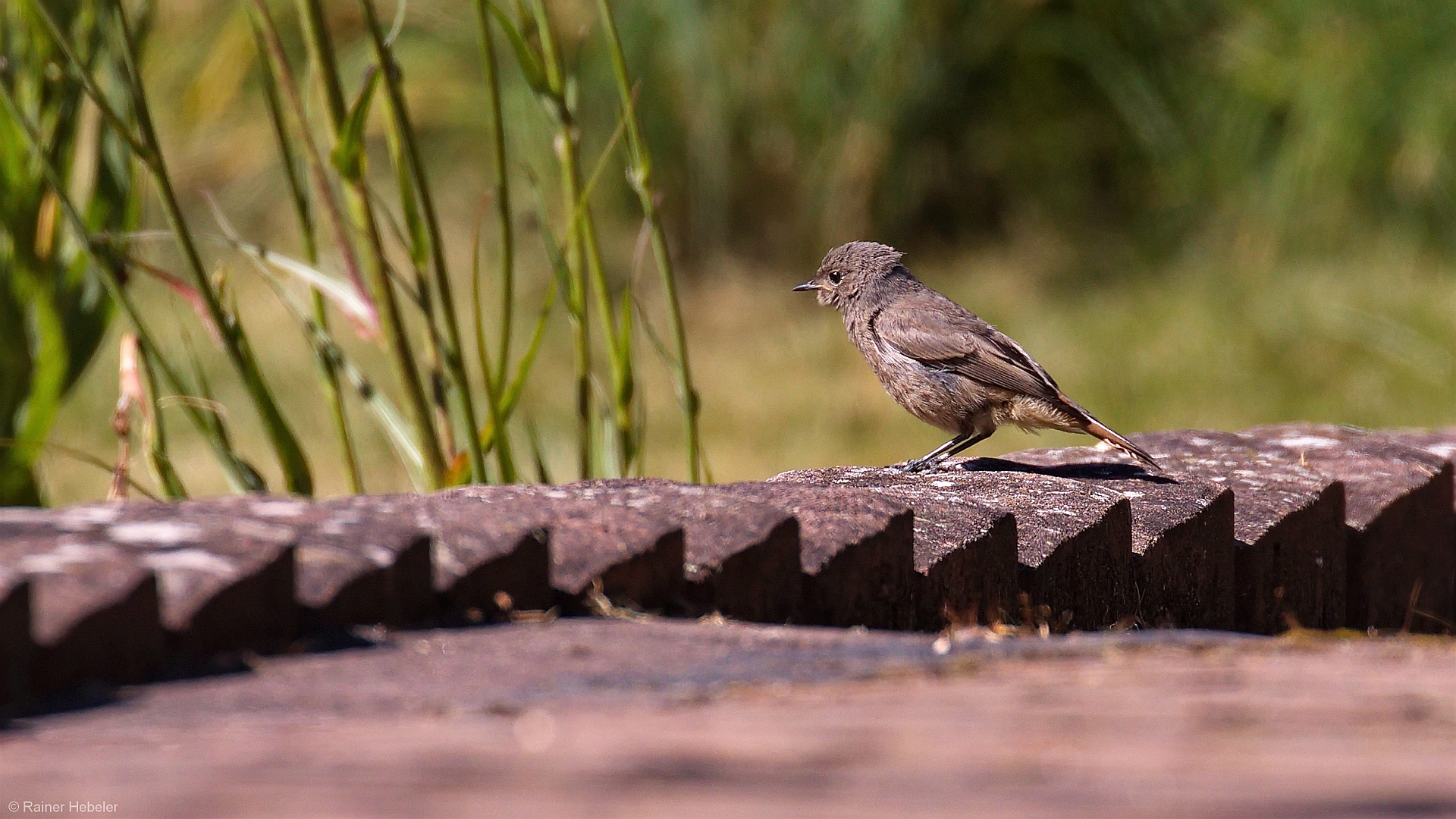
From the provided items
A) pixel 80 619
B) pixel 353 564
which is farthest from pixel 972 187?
pixel 80 619

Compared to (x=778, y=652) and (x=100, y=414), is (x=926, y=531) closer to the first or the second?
(x=778, y=652)

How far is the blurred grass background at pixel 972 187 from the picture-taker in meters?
8.53

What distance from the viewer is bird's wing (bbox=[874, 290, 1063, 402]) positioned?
4.34 meters

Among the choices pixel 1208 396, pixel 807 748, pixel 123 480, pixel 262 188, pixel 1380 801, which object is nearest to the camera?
pixel 1380 801

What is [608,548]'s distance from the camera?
205cm

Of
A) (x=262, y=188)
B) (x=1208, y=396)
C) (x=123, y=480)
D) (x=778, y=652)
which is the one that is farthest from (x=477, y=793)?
(x=262, y=188)

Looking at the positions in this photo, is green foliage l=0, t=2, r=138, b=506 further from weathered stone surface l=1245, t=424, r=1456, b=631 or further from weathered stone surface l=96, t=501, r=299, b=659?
weathered stone surface l=1245, t=424, r=1456, b=631

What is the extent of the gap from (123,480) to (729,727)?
6.22 ft

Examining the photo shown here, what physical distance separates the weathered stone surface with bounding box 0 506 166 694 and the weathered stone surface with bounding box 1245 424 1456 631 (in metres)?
2.83

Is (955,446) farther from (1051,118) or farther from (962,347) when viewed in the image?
(1051,118)

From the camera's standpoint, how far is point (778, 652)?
176 cm

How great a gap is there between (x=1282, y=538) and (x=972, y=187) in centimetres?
749

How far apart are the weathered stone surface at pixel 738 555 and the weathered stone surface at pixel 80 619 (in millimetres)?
734

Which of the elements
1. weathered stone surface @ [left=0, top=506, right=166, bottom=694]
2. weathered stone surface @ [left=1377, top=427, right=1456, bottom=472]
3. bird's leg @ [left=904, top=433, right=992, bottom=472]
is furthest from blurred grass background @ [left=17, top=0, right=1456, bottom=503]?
weathered stone surface @ [left=0, top=506, right=166, bottom=694]
